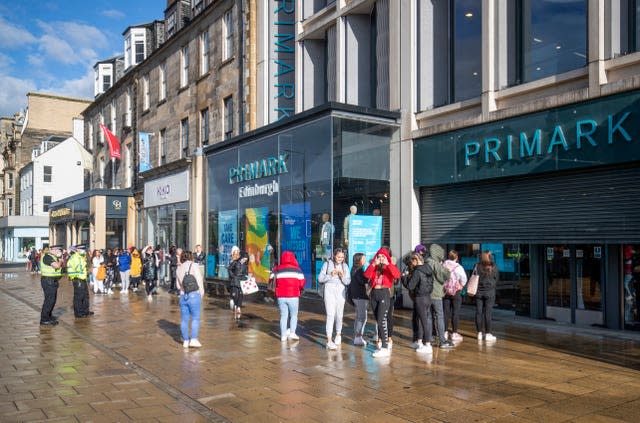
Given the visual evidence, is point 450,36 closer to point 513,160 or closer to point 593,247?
point 513,160

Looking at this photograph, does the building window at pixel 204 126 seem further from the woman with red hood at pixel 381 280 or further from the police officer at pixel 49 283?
the woman with red hood at pixel 381 280

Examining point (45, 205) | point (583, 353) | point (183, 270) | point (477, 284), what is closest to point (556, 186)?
point (477, 284)

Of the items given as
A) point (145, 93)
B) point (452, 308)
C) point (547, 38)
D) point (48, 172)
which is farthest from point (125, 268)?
point (48, 172)

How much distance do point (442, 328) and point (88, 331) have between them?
Result: 7131 mm

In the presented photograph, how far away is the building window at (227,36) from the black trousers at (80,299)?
473 inches

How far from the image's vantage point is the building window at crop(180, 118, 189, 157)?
26.6m

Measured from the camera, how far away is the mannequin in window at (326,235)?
14.7 meters

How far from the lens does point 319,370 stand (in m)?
8.04

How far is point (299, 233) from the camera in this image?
1603 cm

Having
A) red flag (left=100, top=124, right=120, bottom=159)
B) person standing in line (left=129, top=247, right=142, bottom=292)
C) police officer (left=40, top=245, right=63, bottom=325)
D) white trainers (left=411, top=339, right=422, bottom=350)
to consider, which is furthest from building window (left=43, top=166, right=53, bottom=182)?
white trainers (left=411, top=339, right=422, bottom=350)

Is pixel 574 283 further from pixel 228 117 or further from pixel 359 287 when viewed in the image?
pixel 228 117

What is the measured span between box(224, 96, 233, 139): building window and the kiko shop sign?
1058cm

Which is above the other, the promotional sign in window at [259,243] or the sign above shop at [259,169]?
the sign above shop at [259,169]

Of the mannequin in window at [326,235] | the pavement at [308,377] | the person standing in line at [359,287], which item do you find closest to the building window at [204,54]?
the mannequin in window at [326,235]
